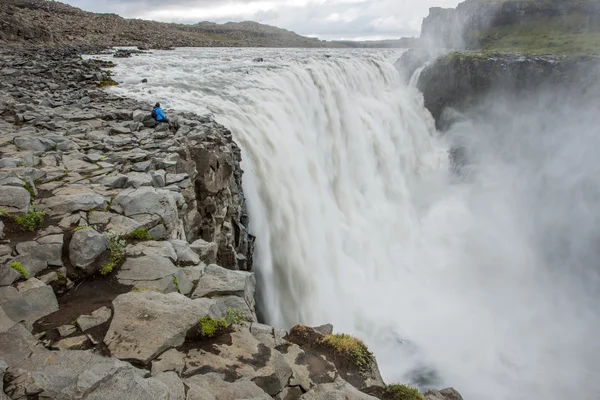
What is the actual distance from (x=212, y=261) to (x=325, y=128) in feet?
56.3

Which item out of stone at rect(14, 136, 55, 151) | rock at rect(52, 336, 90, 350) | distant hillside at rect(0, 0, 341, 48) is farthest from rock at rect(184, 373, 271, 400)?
distant hillside at rect(0, 0, 341, 48)

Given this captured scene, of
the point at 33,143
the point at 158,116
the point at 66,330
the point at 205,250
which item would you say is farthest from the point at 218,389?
the point at 158,116

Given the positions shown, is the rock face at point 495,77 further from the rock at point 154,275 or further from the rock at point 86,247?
the rock at point 86,247

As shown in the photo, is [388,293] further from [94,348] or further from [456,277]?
[94,348]

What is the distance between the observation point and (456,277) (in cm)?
2292

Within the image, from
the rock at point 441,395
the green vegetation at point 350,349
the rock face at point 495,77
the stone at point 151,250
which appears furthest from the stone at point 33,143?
the rock face at point 495,77

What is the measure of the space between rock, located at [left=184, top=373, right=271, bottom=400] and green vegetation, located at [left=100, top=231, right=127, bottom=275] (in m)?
2.57

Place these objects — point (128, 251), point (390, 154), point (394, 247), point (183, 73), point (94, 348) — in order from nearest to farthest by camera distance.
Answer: point (94, 348)
point (128, 251)
point (394, 247)
point (183, 73)
point (390, 154)

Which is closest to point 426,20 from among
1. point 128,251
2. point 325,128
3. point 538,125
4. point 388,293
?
point 538,125

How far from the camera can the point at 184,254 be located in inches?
267

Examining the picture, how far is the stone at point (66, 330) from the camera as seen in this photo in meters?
4.52

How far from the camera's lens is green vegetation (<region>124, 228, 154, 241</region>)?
6635 millimetres

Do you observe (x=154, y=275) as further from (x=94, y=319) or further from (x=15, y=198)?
(x=15, y=198)

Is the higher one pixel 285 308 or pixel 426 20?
pixel 426 20
